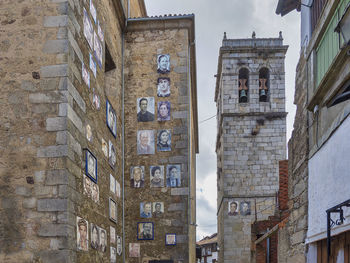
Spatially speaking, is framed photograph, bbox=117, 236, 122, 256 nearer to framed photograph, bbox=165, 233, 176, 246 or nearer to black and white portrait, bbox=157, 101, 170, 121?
framed photograph, bbox=165, 233, 176, 246

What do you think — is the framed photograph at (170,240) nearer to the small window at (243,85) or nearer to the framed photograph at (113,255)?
the framed photograph at (113,255)

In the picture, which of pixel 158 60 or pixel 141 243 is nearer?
pixel 141 243

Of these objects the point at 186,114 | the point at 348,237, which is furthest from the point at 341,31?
the point at 186,114

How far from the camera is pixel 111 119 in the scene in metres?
9.32

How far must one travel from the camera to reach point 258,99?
22578 mm

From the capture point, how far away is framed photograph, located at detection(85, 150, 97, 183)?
6992 millimetres

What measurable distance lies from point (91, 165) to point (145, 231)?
13.0ft

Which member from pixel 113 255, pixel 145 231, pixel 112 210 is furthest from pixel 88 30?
pixel 145 231

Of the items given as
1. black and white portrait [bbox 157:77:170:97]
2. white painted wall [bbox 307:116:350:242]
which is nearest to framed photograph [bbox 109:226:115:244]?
black and white portrait [bbox 157:77:170:97]

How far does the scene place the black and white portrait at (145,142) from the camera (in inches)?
438

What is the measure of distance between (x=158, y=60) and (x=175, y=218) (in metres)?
4.00

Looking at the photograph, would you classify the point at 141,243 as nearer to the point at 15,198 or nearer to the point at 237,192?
the point at 15,198

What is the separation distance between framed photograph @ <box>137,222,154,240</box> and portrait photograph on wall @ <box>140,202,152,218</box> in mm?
190

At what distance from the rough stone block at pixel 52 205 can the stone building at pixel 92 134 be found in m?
0.01
